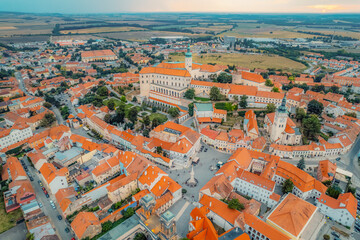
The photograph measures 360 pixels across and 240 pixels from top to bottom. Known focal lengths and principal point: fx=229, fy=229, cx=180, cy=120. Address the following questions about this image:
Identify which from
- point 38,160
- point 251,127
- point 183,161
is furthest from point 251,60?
point 38,160

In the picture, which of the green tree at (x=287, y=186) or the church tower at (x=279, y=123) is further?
the church tower at (x=279, y=123)

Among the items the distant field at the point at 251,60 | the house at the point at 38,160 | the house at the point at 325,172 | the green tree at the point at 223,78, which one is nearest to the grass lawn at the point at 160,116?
the green tree at the point at 223,78

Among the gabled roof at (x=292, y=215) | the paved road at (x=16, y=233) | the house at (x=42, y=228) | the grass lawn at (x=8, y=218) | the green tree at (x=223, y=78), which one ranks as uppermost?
the green tree at (x=223, y=78)

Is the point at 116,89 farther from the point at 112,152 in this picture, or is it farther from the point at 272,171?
the point at 272,171

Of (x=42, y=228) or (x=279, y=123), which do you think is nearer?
(x=42, y=228)

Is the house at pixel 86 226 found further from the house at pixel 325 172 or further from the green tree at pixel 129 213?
the house at pixel 325 172

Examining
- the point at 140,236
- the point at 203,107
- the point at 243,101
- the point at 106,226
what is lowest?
the point at 106,226

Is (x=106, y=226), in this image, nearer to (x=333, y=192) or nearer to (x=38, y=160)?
(x=38, y=160)
